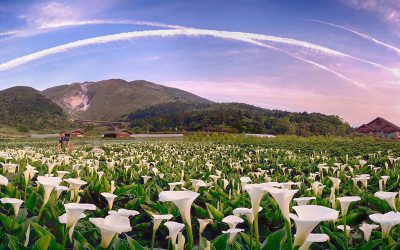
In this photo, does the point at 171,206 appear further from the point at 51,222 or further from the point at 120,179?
the point at 120,179

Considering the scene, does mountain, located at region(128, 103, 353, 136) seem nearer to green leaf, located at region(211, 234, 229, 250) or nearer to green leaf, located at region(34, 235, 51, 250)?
green leaf, located at region(211, 234, 229, 250)

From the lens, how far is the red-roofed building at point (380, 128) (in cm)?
6384

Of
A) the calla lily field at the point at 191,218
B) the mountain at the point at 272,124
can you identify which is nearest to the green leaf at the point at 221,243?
the calla lily field at the point at 191,218

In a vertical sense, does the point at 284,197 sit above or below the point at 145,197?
above

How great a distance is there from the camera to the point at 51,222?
335 centimetres

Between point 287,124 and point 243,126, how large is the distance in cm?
800

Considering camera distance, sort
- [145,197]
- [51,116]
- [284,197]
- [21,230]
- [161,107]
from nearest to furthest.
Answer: [284,197] < [21,230] < [145,197] < [51,116] < [161,107]

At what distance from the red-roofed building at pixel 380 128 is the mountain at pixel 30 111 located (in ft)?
295

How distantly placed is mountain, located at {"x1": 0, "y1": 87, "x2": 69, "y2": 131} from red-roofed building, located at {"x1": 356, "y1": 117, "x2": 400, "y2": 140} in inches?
3539

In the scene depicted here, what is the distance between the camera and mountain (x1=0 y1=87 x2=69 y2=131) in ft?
390

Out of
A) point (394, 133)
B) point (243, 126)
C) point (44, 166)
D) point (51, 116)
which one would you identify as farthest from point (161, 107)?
point (44, 166)

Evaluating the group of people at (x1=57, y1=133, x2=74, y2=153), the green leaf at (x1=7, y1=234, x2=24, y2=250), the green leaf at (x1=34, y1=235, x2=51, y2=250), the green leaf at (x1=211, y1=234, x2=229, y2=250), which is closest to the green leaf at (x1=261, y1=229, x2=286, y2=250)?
the green leaf at (x1=211, y1=234, x2=229, y2=250)

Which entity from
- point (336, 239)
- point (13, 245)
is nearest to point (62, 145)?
point (13, 245)

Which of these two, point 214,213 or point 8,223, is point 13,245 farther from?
point 214,213
